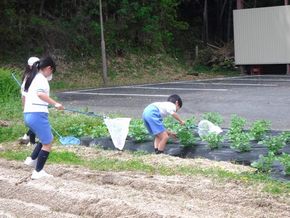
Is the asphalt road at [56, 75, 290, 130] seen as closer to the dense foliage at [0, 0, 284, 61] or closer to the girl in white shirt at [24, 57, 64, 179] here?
the girl in white shirt at [24, 57, 64, 179]

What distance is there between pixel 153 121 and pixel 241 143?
1359 millimetres

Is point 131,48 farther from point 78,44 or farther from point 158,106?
point 158,106

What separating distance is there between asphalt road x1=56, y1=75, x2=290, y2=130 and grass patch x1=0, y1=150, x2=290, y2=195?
3.58 meters

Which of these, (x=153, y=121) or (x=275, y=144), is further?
(x=153, y=121)

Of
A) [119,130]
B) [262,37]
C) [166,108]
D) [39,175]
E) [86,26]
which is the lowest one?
[39,175]

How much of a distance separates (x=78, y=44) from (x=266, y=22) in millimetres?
8062

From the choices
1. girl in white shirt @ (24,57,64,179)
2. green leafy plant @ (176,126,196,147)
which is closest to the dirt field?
girl in white shirt @ (24,57,64,179)

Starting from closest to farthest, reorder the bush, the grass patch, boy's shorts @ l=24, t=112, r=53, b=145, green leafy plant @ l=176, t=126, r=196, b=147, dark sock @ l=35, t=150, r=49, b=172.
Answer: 1. the grass patch
2. boy's shorts @ l=24, t=112, r=53, b=145
3. dark sock @ l=35, t=150, r=49, b=172
4. green leafy plant @ l=176, t=126, r=196, b=147
5. the bush

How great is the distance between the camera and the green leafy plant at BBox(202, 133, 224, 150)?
25.4ft

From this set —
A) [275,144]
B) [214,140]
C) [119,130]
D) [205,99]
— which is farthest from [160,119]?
[205,99]

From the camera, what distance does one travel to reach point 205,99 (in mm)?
15797

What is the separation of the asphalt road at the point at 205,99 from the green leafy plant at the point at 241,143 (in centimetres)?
269

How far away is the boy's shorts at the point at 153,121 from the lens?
26.7ft

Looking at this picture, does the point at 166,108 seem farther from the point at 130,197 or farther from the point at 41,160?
the point at 130,197
